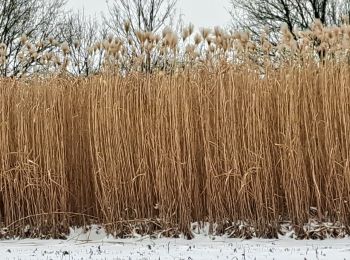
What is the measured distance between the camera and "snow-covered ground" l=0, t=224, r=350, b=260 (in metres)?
4.10

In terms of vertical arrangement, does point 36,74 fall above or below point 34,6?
below

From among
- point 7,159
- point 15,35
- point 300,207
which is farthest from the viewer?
point 15,35

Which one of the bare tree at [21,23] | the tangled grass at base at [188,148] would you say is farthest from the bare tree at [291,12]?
the tangled grass at base at [188,148]

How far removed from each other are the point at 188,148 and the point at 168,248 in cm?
95

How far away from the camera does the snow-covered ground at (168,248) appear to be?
410 centimetres

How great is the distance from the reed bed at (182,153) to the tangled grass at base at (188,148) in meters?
0.01

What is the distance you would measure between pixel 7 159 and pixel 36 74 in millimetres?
848

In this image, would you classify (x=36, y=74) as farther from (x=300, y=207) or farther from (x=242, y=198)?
(x=300, y=207)

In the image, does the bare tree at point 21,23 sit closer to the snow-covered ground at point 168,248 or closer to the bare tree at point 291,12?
the bare tree at point 291,12

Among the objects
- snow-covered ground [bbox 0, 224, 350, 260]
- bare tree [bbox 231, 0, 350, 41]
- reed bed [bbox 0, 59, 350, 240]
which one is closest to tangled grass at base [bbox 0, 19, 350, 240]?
reed bed [bbox 0, 59, 350, 240]

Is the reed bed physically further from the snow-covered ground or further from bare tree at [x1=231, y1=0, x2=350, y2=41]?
bare tree at [x1=231, y1=0, x2=350, y2=41]

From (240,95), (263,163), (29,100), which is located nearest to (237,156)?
(263,163)

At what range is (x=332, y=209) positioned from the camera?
16.3ft

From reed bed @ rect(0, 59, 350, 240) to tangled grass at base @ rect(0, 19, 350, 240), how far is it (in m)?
0.01
